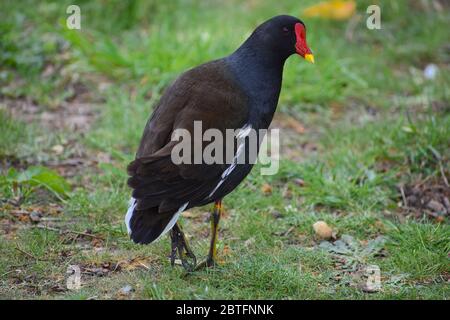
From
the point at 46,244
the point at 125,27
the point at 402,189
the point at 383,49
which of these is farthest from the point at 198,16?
the point at 46,244

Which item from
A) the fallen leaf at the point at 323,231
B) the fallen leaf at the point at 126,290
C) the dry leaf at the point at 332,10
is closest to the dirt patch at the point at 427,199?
the fallen leaf at the point at 323,231

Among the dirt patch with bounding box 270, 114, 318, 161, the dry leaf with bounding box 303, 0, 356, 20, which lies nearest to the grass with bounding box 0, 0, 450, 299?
the dirt patch with bounding box 270, 114, 318, 161

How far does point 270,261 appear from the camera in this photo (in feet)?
13.5

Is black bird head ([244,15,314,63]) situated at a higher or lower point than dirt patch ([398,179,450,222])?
higher

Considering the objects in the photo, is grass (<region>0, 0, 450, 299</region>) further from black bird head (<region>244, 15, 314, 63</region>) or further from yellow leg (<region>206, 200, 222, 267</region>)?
black bird head (<region>244, 15, 314, 63</region>)

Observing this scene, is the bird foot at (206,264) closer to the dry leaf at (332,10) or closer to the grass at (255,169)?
the grass at (255,169)

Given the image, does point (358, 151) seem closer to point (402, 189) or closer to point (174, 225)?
point (402, 189)

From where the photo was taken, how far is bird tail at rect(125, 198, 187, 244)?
3633 millimetres

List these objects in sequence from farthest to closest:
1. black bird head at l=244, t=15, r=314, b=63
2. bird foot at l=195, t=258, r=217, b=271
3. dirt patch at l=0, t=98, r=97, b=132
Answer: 1. dirt patch at l=0, t=98, r=97, b=132
2. black bird head at l=244, t=15, r=314, b=63
3. bird foot at l=195, t=258, r=217, b=271

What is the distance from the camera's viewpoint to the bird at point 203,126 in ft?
11.9

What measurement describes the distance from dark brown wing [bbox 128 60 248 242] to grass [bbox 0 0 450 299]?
17.4 inches

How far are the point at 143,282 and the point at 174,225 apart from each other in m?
0.39

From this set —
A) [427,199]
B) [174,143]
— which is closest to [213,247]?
[174,143]

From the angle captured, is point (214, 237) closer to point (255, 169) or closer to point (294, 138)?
point (255, 169)
